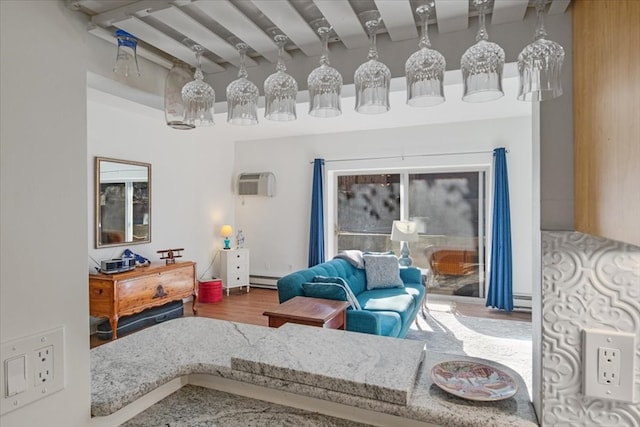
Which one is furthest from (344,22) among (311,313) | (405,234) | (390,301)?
(405,234)

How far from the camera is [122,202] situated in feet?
14.1

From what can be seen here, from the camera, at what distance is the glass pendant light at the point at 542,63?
0.79m

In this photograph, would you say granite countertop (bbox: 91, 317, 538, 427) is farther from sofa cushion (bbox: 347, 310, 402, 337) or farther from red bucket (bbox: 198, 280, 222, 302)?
red bucket (bbox: 198, 280, 222, 302)

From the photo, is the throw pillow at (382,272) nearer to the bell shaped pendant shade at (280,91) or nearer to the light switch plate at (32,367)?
the bell shaped pendant shade at (280,91)

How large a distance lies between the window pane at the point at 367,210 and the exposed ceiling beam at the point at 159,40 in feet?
15.0

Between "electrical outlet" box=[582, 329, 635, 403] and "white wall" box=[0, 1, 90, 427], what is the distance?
1.17 metres

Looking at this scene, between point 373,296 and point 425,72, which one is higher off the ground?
point 425,72

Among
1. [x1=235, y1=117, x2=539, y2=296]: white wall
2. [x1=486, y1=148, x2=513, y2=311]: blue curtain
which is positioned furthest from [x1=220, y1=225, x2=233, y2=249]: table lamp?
[x1=486, y1=148, x2=513, y2=311]: blue curtain

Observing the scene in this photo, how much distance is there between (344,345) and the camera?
1.14 m

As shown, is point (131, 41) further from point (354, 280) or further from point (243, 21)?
point (354, 280)

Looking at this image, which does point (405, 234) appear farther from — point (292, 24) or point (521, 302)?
point (292, 24)

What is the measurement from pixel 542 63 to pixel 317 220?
492 cm

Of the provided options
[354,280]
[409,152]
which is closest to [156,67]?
[354,280]

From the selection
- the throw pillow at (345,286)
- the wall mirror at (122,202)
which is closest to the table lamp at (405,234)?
the throw pillow at (345,286)
